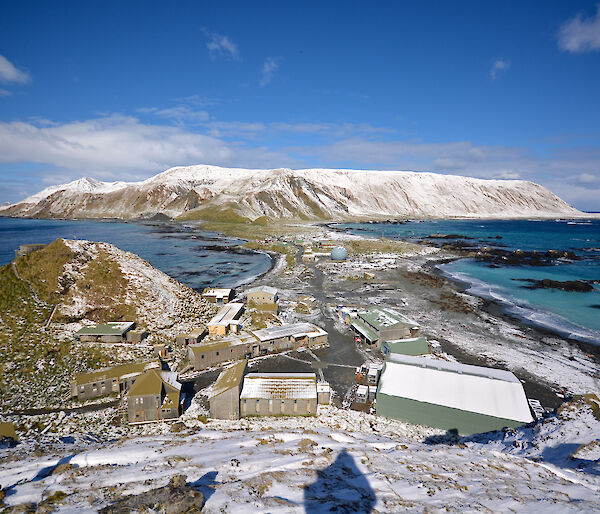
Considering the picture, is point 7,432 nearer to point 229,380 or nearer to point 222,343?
point 229,380

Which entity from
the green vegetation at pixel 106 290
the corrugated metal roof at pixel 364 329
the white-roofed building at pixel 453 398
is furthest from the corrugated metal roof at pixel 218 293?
the white-roofed building at pixel 453 398

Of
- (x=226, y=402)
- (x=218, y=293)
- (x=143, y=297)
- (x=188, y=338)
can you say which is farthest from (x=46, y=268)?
(x=226, y=402)

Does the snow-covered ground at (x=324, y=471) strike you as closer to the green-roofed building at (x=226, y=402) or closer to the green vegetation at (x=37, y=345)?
the green-roofed building at (x=226, y=402)

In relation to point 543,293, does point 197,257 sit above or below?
above

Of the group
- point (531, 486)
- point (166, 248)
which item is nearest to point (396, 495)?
point (531, 486)

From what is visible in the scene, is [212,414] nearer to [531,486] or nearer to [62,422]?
[62,422]

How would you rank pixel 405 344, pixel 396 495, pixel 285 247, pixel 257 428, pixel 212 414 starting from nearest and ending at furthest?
pixel 396 495
pixel 257 428
pixel 212 414
pixel 405 344
pixel 285 247

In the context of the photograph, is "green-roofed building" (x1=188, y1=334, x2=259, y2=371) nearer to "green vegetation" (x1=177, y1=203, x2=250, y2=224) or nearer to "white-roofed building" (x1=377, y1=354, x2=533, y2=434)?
"white-roofed building" (x1=377, y1=354, x2=533, y2=434)

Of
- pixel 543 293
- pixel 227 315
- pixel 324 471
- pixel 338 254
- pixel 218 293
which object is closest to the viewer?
pixel 324 471
